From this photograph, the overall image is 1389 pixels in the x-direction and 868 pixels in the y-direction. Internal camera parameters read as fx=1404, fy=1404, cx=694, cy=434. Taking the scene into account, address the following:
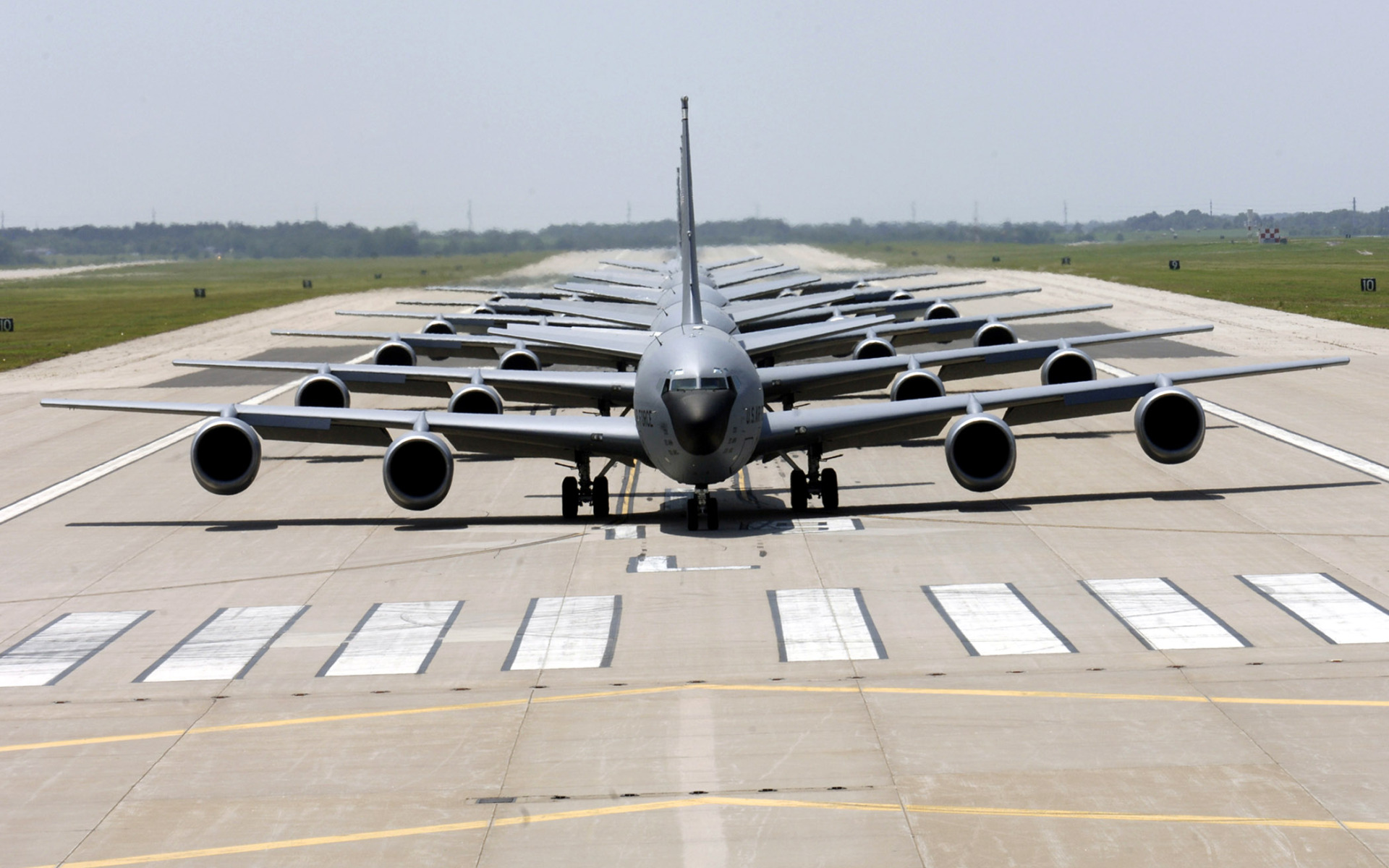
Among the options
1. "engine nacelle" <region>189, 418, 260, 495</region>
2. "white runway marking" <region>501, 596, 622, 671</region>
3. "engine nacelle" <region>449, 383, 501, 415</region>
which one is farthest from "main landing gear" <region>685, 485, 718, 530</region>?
"engine nacelle" <region>449, 383, 501, 415</region>

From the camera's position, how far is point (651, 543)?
80.6 feet

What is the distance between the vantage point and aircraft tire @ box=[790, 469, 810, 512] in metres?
26.8

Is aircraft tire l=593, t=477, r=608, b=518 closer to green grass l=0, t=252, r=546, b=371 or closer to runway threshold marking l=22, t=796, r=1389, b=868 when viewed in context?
runway threshold marking l=22, t=796, r=1389, b=868

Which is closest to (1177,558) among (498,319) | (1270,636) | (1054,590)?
(1054,590)

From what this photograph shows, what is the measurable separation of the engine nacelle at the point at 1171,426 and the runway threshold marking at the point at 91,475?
2278cm

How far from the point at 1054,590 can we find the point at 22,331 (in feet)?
256

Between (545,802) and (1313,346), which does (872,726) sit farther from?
(1313,346)

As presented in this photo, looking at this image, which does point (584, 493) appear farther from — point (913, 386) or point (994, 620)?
point (994, 620)

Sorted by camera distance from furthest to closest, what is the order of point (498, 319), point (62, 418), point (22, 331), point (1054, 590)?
point (22, 331) < point (498, 319) < point (62, 418) < point (1054, 590)

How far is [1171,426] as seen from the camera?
2662 cm

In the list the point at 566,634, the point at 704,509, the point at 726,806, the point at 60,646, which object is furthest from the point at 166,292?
the point at 726,806

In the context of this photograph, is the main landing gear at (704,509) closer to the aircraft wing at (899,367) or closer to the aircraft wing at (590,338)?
the aircraft wing at (899,367)

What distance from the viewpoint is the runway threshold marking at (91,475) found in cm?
3022

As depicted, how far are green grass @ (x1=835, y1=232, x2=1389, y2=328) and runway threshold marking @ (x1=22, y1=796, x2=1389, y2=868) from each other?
61.4 meters
